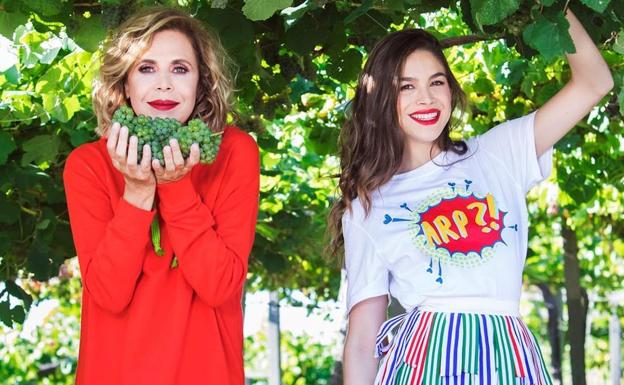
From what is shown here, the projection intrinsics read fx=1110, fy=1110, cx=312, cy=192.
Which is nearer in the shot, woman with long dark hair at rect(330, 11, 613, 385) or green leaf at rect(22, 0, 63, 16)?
woman with long dark hair at rect(330, 11, 613, 385)

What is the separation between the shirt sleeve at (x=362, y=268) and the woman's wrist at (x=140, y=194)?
0.66 metres

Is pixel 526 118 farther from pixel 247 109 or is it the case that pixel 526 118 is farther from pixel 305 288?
pixel 305 288

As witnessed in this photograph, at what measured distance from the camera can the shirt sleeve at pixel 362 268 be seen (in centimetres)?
289

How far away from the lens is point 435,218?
9.25 ft

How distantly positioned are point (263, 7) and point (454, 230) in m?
0.74

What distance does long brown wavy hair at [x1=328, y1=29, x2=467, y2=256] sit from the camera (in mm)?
2973

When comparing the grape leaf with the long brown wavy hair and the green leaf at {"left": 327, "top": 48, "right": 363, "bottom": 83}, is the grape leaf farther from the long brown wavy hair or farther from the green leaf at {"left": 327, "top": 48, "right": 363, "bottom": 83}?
the green leaf at {"left": 327, "top": 48, "right": 363, "bottom": 83}

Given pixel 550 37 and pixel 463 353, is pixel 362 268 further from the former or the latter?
pixel 550 37

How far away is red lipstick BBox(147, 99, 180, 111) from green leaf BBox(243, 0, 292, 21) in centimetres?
28

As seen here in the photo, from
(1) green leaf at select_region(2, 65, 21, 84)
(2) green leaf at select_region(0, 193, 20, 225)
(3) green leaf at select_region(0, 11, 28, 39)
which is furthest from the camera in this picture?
(2) green leaf at select_region(0, 193, 20, 225)

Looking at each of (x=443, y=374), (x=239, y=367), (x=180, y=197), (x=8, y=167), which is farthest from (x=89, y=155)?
(x=8, y=167)

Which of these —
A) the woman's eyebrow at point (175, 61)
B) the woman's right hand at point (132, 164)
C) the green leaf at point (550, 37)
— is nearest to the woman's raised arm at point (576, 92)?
the green leaf at point (550, 37)

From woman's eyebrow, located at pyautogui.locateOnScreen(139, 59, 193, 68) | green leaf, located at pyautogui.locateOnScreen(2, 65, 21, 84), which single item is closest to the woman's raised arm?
woman's eyebrow, located at pyautogui.locateOnScreen(139, 59, 193, 68)

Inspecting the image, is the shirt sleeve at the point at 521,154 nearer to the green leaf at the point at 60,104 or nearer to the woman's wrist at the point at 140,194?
the woman's wrist at the point at 140,194
